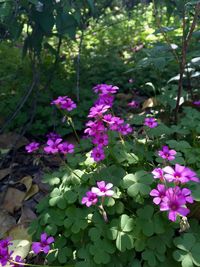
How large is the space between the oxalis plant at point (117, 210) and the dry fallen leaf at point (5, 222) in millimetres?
290

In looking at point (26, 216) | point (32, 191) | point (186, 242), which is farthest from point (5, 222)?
point (186, 242)

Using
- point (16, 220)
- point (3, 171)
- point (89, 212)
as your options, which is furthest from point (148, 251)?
point (3, 171)

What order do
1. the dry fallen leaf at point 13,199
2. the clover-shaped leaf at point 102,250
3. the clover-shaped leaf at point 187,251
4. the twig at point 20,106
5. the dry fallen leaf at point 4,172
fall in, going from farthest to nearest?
1. the twig at point 20,106
2. the dry fallen leaf at point 4,172
3. the dry fallen leaf at point 13,199
4. the clover-shaped leaf at point 102,250
5. the clover-shaped leaf at point 187,251

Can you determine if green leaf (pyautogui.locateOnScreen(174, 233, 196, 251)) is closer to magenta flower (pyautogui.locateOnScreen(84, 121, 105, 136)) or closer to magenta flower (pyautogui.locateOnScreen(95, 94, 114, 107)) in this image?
magenta flower (pyautogui.locateOnScreen(84, 121, 105, 136))

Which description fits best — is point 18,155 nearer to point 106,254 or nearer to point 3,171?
point 3,171

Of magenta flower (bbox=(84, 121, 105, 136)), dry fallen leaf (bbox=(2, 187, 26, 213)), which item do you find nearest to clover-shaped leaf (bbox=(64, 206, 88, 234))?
magenta flower (bbox=(84, 121, 105, 136))

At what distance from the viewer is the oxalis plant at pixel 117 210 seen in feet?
4.92

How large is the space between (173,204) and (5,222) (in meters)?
1.21

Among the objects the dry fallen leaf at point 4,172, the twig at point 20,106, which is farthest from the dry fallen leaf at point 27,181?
the twig at point 20,106

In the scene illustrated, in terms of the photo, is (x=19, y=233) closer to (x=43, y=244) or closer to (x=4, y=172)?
(x=43, y=244)

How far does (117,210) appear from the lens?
1667 mm

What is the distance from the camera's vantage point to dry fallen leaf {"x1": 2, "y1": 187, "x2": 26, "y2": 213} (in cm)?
235

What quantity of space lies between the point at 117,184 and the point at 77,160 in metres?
0.32

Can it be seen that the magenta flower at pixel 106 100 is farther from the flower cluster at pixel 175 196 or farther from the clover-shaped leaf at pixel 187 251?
the clover-shaped leaf at pixel 187 251
